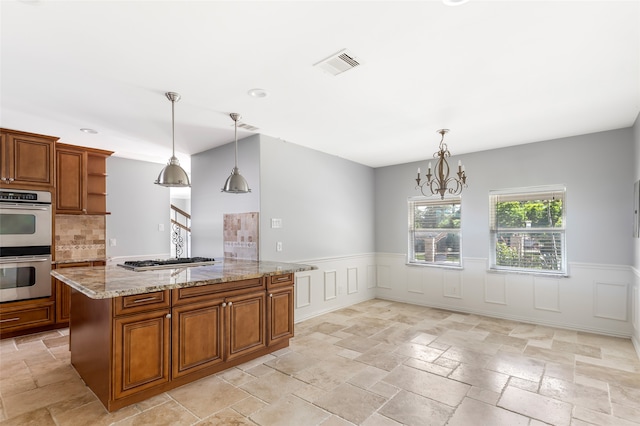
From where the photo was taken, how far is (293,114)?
Answer: 3508 millimetres

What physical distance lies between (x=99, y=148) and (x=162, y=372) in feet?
12.2

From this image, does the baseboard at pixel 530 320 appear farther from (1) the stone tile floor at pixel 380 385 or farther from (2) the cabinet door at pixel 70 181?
(2) the cabinet door at pixel 70 181

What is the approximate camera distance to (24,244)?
3.97 meters

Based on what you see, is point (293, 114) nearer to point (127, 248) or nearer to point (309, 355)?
point (309, 355)

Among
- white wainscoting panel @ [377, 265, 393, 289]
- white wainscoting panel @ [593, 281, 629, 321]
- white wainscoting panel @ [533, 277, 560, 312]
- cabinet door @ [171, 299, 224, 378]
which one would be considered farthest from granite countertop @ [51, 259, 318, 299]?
white wainscoting panel @ [593, 281, 629, 321]

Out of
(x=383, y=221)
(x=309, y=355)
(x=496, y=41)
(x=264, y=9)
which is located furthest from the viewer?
(x=383, y=221)

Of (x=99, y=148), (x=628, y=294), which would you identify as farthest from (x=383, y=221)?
(x=99, y=148)

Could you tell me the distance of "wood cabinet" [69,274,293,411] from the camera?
7.61 feet

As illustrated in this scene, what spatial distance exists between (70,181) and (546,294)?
21.5 ft

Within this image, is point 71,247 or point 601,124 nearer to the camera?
point 601,124

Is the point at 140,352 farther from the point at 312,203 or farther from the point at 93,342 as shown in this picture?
the point at 312,203

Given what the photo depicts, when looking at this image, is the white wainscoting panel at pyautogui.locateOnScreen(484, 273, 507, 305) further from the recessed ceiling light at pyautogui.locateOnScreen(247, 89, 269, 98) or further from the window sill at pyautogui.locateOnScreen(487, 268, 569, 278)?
the recessed ceiling light at pyautogui.locateOnScreen(247, 89, 269, 98)

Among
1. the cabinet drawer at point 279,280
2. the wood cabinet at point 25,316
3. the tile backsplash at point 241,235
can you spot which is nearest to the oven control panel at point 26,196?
the wood cabinet at point 25,316

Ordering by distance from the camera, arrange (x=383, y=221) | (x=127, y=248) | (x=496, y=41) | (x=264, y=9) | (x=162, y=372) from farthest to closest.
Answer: (x=383, y=221), (x=127, y=248), (x=162, y=372), (x=496, y=41), (x=264, y=9)
